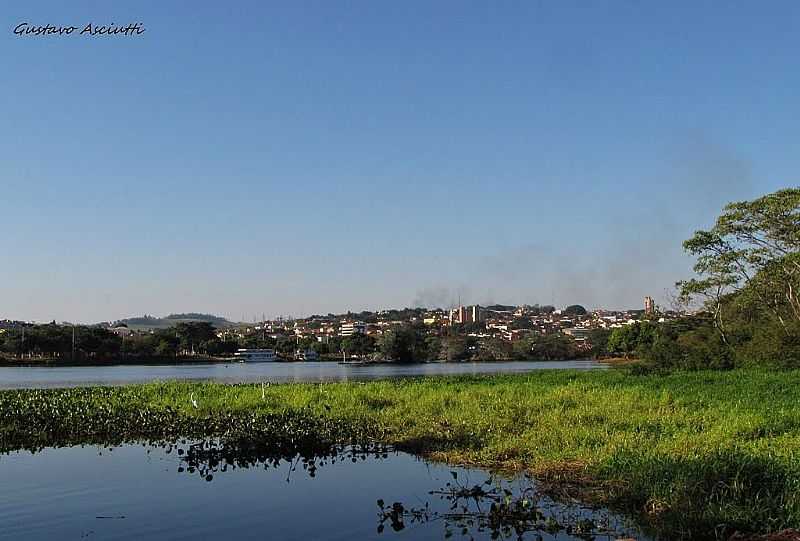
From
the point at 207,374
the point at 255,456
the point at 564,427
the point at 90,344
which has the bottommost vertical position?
the point at 207,374

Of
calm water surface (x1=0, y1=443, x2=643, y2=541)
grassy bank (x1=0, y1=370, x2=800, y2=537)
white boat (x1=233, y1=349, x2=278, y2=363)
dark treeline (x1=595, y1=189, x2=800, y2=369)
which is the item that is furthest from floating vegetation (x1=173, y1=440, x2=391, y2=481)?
white boat (x1=233, y1=349, x2=278, y2=363)

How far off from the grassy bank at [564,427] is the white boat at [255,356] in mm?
92235

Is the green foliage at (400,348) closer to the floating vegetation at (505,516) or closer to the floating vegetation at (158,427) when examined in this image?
the floating vegetation at (158,427)

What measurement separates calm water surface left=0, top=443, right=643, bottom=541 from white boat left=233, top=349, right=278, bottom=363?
10638cm

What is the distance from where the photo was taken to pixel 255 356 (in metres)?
121

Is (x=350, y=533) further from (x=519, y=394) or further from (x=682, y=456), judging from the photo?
(x=519, y=394)

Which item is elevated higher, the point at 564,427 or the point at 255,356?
the point at 564,427

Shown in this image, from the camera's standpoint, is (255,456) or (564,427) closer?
(255,456)

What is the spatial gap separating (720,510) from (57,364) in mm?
99053

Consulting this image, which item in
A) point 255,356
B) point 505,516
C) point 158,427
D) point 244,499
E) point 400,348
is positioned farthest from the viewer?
point 255,356

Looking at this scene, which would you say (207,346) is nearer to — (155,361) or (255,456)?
(155,361)

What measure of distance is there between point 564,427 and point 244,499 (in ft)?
25.7

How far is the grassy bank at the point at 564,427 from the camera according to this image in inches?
386

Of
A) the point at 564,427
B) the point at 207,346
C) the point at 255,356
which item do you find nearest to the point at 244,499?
the point at 564,427
